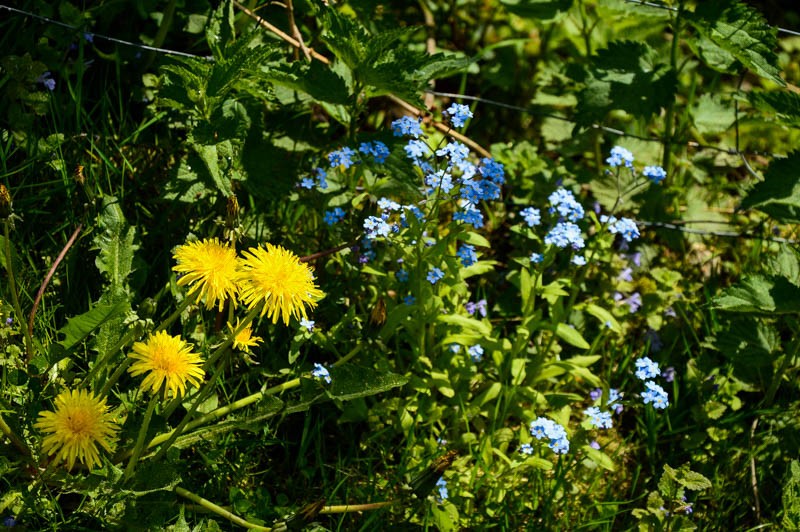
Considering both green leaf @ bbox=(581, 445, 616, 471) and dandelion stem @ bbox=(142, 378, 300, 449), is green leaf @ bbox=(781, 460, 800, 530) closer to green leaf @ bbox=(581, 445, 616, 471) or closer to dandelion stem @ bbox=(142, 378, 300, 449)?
green leaf @ bbox=(581, 445, 616, 471)

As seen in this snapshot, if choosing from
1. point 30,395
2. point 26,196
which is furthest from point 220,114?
point 30,395

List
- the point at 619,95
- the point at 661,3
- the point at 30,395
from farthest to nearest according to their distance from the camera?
the point at 661,3
the point at 619,95
the point at 30,395

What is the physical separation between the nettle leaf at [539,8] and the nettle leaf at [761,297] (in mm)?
1335

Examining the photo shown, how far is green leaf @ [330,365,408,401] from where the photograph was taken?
81.8 inches

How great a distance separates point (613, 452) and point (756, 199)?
0.93m

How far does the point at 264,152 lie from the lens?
2.64 metres

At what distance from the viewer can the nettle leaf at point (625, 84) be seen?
301 cm

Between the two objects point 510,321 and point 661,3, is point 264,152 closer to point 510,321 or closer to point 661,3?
point 510,321

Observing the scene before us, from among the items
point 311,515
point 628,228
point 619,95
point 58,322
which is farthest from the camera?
point 619,95

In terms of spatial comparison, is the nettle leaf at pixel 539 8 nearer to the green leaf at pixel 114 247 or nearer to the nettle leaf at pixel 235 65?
the nettle leaf at pixel 235 65

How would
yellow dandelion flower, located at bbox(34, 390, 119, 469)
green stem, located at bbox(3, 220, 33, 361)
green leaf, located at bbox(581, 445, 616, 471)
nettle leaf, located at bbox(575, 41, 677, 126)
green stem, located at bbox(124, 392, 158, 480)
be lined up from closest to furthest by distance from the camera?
yellow dandelion flower, located at bbox(34, 390, 119, 469), green stem, located at bbox(124, 392, 158, 480), green stem, located at bbox(3, 220, 33, 361), green leaf, located at bbox(581, 445, 616, 471), nettle leaf, located at bbox(575, 41, 677, 126)

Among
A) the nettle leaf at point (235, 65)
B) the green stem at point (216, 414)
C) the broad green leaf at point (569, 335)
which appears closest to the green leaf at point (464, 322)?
the broad green leaf at point (569, 335)

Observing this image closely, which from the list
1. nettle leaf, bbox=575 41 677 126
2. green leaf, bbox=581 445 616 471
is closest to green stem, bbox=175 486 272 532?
green leaf, bbox=581 445 616 471

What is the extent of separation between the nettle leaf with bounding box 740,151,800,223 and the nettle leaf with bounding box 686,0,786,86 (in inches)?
11.6
